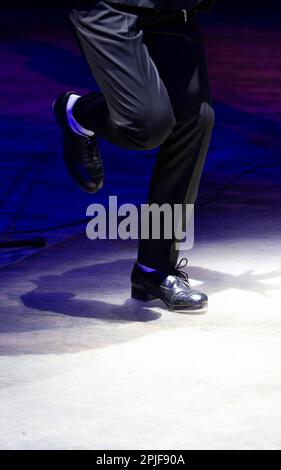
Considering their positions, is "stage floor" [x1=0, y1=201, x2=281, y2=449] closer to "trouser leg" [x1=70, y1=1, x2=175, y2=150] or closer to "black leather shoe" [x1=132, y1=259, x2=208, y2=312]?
"black leather shoe" [x1=132, y1=259, x2=208, y2=312]

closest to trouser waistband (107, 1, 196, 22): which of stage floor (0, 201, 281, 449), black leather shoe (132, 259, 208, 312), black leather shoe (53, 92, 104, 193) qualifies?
black leather shoe (53, 92, 104, 193)

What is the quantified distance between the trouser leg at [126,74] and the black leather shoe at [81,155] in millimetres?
503

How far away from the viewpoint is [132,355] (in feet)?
13.8

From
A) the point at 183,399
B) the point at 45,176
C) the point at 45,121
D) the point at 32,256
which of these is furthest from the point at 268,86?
the point at 183,399

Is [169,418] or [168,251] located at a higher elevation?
[169,418]

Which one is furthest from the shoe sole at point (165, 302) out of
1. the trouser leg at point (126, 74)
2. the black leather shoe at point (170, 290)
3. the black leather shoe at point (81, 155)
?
the trouser leg at point (126, 74)

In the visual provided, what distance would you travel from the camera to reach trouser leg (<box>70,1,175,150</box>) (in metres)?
4.55

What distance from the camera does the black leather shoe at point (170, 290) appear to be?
4.75 metres

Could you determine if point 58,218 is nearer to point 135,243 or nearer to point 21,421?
point 135,243

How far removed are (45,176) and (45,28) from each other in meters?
8.26

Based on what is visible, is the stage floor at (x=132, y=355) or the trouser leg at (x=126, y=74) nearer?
the stage floor at (x=132, y=355)

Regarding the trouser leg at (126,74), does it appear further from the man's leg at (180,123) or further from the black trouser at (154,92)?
the man's leg at (180,123)

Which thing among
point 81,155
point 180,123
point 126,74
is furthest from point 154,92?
point 81,155
